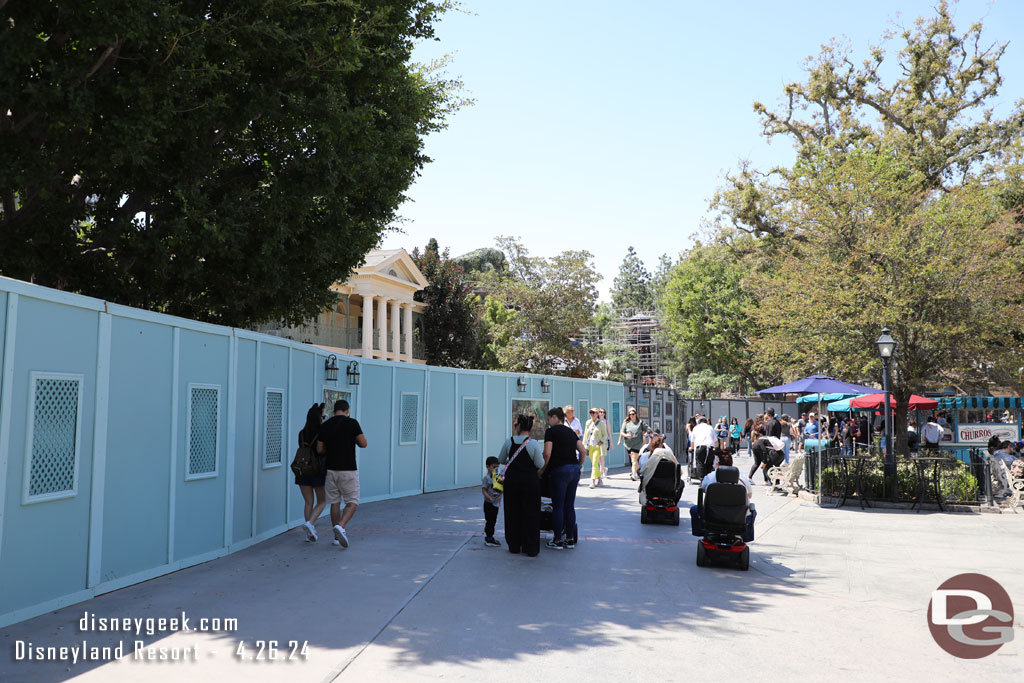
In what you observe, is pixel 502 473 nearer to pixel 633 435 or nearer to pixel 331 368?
pixel 331 368

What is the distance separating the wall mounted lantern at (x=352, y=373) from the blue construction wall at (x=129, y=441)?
3.84 ft

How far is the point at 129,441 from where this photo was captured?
781 centimetres

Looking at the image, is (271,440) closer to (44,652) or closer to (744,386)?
(44,652)

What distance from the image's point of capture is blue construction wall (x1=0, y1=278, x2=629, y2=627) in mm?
6406

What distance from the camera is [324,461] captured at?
32.8ft

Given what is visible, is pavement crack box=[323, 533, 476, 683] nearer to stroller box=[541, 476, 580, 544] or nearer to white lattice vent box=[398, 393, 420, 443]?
stroller box=[541, 476, 580, 544]

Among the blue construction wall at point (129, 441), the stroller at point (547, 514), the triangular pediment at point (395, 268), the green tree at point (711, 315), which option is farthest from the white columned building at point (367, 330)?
the stroller at point (547, 514)

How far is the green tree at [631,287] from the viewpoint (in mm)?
104625

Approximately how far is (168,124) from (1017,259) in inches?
790

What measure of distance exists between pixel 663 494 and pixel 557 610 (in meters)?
5.80

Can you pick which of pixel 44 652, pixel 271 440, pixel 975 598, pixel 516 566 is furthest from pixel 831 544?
pixel 44 652

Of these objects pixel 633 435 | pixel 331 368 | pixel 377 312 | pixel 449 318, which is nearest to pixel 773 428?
pixel 633 435

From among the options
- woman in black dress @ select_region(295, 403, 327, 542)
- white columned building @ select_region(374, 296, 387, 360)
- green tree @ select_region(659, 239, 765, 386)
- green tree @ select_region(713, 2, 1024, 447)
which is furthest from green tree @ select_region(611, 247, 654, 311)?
woman in black dress @ select_region(295, 403, 327, 542)

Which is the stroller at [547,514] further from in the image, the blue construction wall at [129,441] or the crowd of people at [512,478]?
the blue construction wall at [129,441]
